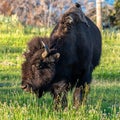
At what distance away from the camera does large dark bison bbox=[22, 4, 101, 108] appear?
321 inches

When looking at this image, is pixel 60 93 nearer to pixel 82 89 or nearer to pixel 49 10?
pixel 82 89

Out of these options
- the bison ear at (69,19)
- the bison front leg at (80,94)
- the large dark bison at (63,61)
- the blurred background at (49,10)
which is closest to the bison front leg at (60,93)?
the large dark bison at (63,61)

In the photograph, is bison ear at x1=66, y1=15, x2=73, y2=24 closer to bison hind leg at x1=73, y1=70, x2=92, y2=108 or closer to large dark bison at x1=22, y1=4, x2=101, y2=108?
large dark bison at x1=22, y1=4, x2=101, y2=108

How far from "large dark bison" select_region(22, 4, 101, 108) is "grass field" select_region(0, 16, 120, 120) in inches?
10.0

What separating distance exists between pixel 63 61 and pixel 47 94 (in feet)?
5.81

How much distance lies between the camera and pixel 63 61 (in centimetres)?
865

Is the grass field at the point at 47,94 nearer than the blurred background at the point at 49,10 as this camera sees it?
Yes

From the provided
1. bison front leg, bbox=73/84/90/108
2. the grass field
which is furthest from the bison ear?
the grass field

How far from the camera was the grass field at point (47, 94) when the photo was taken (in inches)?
284

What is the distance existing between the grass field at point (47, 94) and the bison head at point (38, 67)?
279 mm

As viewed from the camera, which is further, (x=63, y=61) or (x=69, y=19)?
(x=69, y=19)

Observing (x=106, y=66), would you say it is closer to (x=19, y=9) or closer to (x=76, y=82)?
(x=76, y=82)

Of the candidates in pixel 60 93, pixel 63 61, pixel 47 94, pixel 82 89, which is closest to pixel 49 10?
pixel 47 94

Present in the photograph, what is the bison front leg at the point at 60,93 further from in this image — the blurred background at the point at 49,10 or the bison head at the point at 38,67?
the blurred background at the point at 49,10
